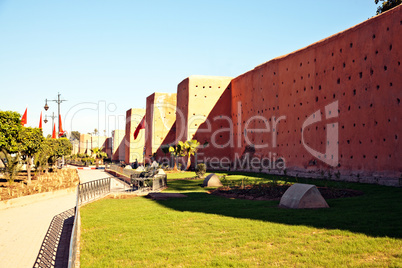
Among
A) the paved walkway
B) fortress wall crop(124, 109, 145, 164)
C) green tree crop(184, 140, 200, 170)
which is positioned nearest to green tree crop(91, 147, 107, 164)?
fortress wall crop(124, 109, 145, 164)

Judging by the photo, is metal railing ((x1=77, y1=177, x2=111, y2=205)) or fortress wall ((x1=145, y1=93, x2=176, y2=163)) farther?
fortress wall ((x1=145, y1=93, x2=176, y2=163))

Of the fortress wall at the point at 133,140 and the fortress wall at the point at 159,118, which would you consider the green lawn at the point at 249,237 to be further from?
the fortress wall at the point at 133,140

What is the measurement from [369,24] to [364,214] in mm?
17042

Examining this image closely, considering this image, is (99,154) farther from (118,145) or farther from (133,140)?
(118,145)

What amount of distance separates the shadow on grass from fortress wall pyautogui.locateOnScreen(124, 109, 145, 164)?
60.9 m

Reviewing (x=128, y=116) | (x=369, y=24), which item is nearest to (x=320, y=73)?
(x=369, y=24)

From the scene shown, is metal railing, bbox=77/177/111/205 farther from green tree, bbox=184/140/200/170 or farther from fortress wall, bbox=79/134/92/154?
fortress wall, bbox=79/134/92/154

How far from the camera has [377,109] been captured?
21.6 m

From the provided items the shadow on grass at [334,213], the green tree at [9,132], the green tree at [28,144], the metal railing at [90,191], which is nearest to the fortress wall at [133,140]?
the green tree at [28,144]

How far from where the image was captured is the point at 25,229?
12164 millimetres

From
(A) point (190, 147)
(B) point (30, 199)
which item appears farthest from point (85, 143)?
(B) point (30, 199)

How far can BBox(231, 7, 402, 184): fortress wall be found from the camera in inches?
814

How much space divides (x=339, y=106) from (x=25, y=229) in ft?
67.8

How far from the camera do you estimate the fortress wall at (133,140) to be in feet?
242
